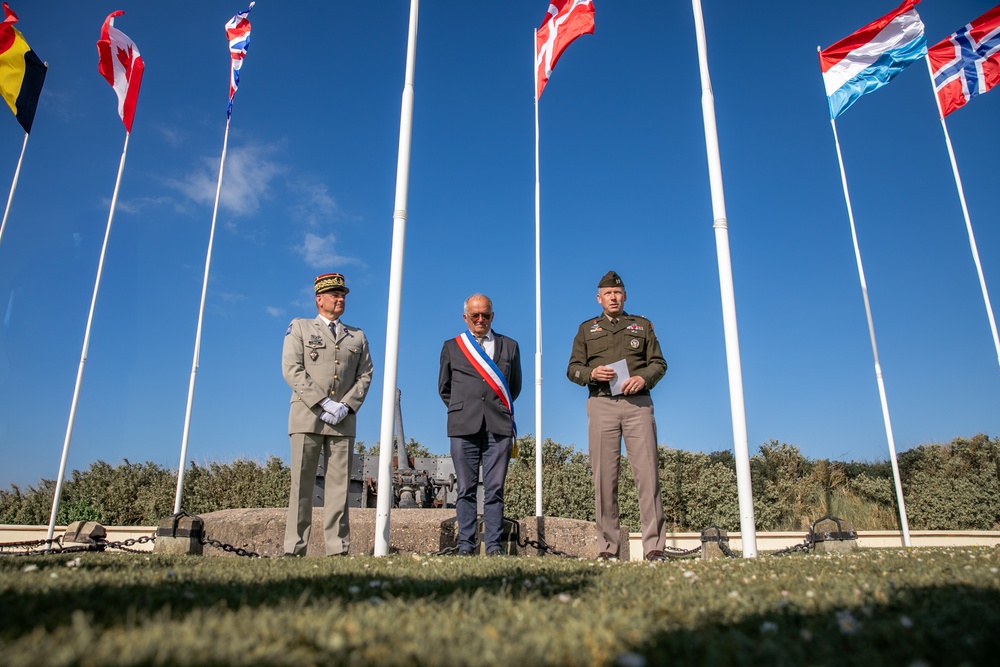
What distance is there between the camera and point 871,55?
404 inches

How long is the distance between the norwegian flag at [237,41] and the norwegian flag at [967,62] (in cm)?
1192

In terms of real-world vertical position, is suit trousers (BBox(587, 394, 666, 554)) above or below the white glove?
below

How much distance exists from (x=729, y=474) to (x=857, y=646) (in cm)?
1054

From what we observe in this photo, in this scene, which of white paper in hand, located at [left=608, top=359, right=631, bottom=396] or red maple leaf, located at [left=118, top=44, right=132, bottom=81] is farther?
red maple leaf, located at [left=118, top=44, right=132, bottom=81]

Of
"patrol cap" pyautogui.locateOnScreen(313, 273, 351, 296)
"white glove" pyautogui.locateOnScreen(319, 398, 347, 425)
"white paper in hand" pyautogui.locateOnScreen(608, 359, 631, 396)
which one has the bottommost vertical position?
"white glove" pyautogui.locateOnScreen(319, 398, 347, 425)

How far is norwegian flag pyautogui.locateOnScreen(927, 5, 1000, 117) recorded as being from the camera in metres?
10.2

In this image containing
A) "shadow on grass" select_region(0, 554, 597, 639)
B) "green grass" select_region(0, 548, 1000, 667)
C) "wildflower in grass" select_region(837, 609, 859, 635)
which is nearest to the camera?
"green grass" select_region(0, 548, 1000, 667)

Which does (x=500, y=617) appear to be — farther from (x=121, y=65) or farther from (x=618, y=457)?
(x=121, y=65)

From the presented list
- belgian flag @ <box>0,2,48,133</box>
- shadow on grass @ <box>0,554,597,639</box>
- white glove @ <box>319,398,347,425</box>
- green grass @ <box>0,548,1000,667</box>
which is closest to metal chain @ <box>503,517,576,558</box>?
white glove @ <box>319,398,347,425</box>

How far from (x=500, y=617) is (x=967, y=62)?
12.8 meters

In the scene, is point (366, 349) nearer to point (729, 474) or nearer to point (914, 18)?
point (729, 474)

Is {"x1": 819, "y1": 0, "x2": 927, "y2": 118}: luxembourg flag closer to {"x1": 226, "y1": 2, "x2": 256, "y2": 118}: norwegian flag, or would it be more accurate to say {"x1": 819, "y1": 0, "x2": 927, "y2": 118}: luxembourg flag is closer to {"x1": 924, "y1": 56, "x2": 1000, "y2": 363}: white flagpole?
{"x1": 924, "y1": 56, "x2": 1000, "y2": 363}: white flagpole

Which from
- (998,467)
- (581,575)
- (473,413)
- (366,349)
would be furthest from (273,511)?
(998,467)

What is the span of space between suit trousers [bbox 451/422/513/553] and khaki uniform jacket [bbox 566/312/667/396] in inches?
34.2
